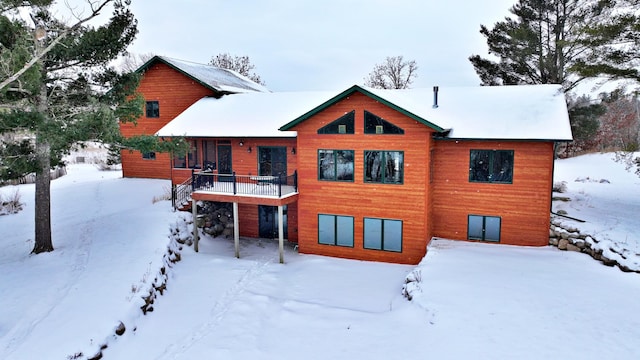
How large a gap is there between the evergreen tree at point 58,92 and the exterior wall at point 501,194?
36.1ft

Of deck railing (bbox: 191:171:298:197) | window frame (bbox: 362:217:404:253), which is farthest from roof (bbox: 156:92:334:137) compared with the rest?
window frame (bbox: 362:217:404:253)

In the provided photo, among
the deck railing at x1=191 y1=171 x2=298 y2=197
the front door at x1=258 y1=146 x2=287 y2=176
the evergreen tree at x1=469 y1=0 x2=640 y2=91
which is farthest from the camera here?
the evergreen tree at x1=469 y1=0 x2=640 y2=91

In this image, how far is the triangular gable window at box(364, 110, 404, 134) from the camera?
15703mm

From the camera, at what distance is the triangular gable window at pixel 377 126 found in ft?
51.5

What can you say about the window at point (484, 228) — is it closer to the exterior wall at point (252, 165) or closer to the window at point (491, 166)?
the window at point (491, 166)

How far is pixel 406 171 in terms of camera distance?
1566cm

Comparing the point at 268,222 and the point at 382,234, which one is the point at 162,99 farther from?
the point at 382,234

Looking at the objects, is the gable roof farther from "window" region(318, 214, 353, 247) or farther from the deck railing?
"window" region(318, 214, 353, 247)

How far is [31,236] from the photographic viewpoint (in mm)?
17016

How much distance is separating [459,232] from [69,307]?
45.0 feet

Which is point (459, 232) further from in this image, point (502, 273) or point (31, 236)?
point (31, 236)

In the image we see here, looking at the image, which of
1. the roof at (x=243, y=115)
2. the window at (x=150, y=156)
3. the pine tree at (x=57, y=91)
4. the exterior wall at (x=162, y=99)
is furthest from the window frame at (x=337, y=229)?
the window at (x=150, y=156)

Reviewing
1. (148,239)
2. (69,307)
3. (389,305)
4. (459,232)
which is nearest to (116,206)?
(148,239)

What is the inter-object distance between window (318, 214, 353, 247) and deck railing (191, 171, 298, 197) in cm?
182
